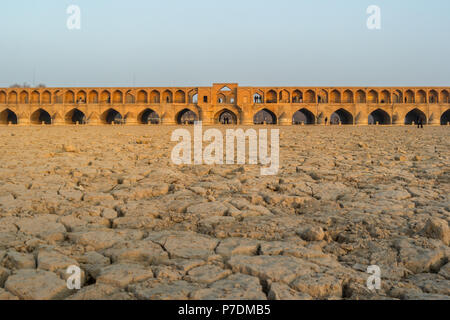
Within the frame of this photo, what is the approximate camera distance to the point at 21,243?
6.40ft

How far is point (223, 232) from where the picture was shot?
2170 mm

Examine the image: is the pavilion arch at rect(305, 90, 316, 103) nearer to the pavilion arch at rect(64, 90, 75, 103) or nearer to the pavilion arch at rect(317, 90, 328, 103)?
the pavilion arch at rect(317, 90, 328, 103)

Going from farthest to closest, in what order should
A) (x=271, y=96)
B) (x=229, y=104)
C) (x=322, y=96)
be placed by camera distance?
(x=271, y=96), (x=322, y=96), (x=229, y=104)

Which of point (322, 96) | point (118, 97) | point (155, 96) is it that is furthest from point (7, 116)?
point (322, 96)

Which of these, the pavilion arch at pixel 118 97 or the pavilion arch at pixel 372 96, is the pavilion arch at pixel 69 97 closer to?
the pavilion arch at pixel 118 97

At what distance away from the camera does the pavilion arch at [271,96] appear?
32956mm

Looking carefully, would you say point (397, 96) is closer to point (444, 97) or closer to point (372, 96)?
point (372, 96)

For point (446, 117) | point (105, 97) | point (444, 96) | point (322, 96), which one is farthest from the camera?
point (105, 97)

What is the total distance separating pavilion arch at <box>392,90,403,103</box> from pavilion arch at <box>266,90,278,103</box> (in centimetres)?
1084

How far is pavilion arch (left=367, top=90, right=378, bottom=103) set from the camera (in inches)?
1277

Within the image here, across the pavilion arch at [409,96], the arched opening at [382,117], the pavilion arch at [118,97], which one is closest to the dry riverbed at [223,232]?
the arched opening at [382,117]

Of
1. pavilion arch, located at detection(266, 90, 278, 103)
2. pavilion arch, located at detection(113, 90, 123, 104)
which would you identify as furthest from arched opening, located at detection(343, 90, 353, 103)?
pavilion arch, located at detection(113, 90, 123, 104)

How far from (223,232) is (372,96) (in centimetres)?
3443
